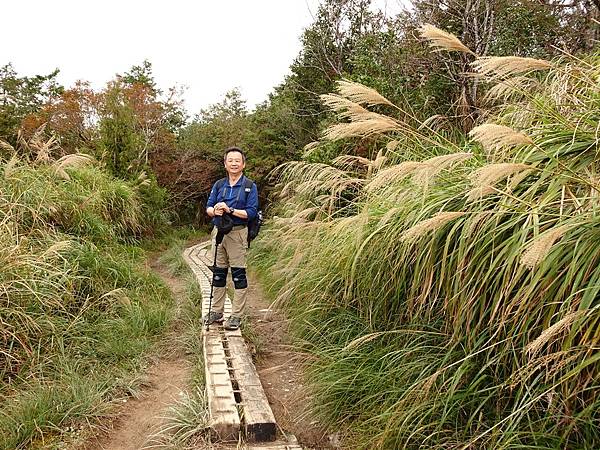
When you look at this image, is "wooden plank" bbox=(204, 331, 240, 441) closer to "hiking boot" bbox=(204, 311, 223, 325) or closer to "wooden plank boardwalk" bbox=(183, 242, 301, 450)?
"wooden plank boardwalk" bbox=(183, 242, 301, 450)

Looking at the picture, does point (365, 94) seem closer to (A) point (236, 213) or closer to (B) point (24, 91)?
(A) point (236, 213)

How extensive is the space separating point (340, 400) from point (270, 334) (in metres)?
1.95

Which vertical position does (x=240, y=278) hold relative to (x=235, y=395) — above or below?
above

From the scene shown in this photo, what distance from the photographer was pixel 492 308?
7.50 ft

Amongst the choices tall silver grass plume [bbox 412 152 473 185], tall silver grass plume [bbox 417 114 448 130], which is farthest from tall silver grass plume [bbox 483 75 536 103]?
tall silver grass plume [bbox 412 152 473 185]

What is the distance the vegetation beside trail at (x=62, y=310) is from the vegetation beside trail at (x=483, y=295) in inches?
61.7

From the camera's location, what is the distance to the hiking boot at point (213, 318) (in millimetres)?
4676

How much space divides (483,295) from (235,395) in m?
1.72

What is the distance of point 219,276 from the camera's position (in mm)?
4805

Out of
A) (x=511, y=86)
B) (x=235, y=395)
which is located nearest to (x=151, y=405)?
(x=235, y=395)

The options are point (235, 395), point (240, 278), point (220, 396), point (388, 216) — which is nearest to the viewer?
point (388, 216)

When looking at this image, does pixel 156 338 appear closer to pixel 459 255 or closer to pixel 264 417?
pixel 264 417

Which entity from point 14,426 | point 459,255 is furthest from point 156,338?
point 459,255

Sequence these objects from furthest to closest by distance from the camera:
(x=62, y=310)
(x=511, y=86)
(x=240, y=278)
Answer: (x=240, y=278) < (x=62, y=310) < (x=511, y=86)
